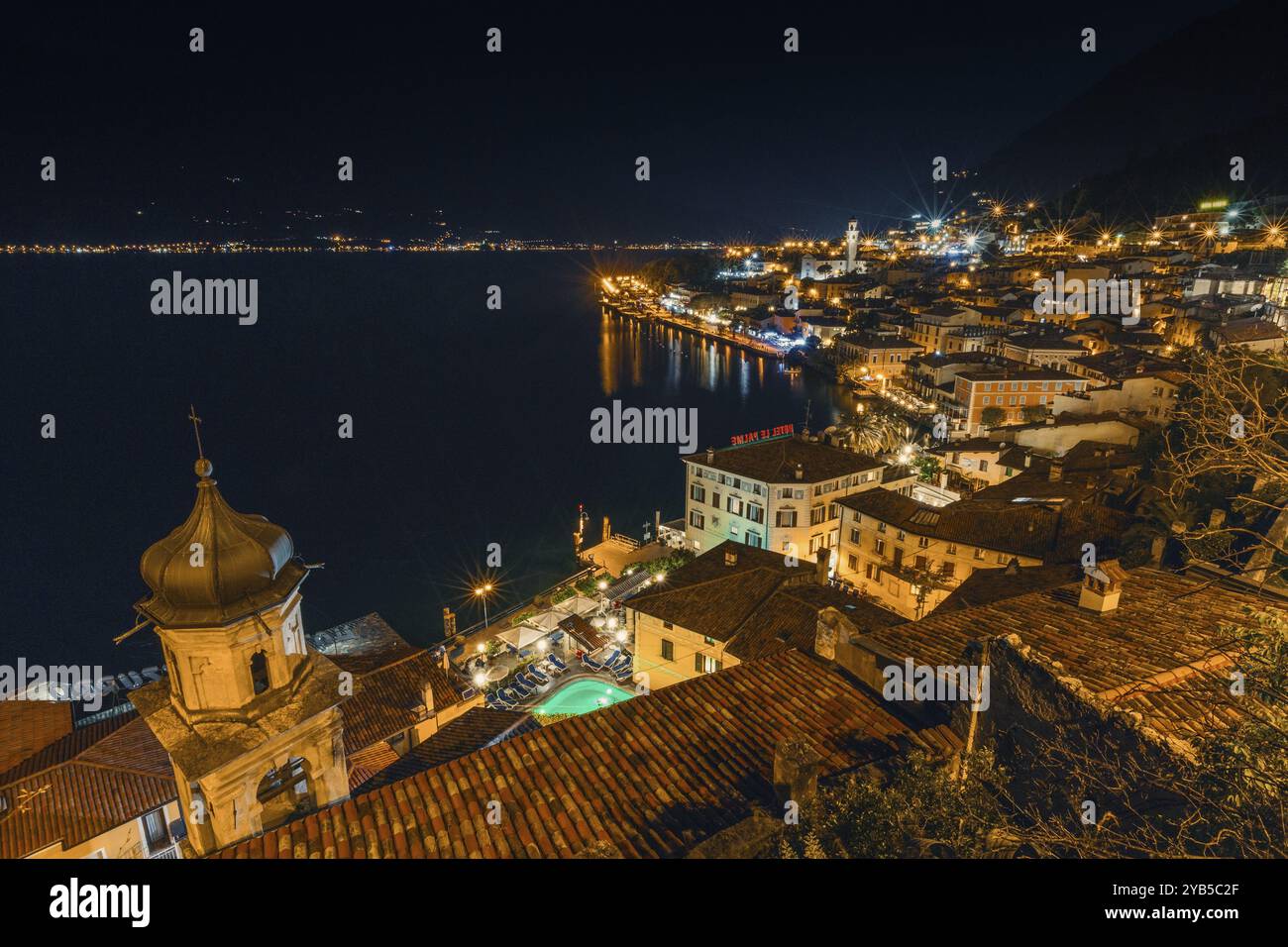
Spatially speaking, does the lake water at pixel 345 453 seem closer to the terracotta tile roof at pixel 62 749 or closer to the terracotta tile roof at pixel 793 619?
the terracotta tile roof at pixel 62 749

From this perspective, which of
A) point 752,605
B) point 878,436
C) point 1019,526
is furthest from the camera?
point 878,436

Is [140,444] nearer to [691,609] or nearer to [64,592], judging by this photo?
[64,592]

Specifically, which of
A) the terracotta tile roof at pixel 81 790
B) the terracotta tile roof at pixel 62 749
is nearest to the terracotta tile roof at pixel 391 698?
the terracotta tile roof at pixel 81 790

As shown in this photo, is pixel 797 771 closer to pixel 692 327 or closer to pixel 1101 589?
pixel 1101 589

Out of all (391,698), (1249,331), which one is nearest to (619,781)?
(391,698)

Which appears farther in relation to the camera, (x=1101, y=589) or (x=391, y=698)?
(x=391, y=698)

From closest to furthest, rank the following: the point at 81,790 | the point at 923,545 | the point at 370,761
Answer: the point at 81,790
the point at 370,761
the point at 923,545
